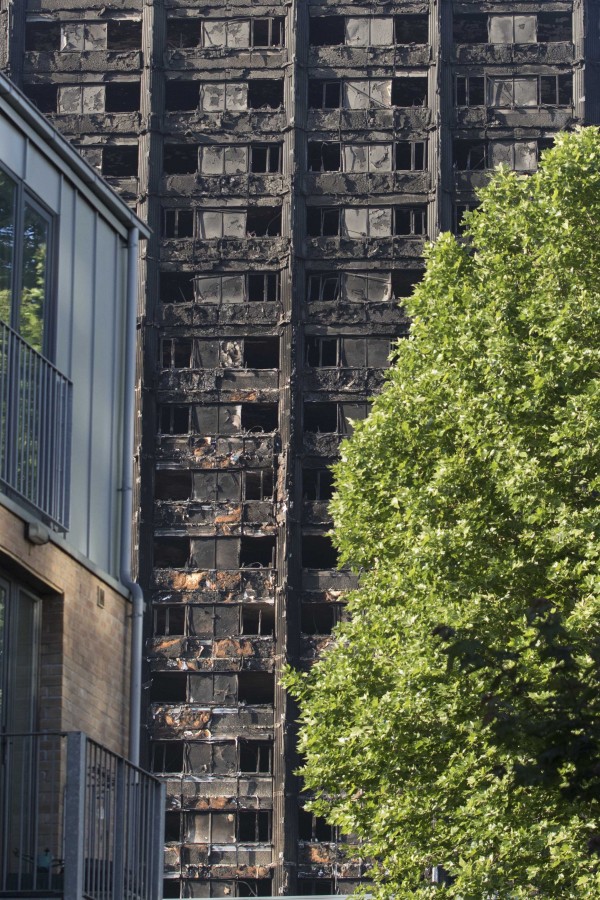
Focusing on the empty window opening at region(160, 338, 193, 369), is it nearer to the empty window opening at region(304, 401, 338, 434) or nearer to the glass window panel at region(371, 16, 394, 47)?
the empty window opening at region(304, 401, 338, 434)

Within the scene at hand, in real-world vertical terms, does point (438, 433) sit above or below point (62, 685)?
above

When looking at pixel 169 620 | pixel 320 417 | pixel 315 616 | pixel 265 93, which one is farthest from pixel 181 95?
pixel 315 616

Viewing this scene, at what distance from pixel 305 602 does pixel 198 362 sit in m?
11.2

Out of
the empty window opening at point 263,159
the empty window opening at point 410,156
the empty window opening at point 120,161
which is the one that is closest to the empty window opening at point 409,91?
the empty window opening at point 410,156

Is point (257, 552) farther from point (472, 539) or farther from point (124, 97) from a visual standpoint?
point (472, 539)

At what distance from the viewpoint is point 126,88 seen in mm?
98125

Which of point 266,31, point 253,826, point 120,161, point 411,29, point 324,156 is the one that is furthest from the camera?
point 411,29

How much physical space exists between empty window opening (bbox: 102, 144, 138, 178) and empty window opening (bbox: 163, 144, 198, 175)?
1373 millimetres

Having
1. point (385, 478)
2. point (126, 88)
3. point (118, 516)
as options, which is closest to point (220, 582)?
point (126, 88)

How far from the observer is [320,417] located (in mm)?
93062

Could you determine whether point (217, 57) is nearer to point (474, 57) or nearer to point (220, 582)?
point (474, 57)

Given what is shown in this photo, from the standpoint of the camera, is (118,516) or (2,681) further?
(118,516)

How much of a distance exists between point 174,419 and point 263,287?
6998mm

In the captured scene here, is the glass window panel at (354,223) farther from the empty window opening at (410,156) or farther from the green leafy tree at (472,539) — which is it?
the green leafy tree at (472,539)
